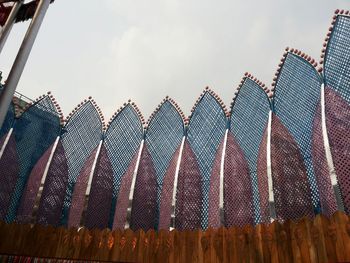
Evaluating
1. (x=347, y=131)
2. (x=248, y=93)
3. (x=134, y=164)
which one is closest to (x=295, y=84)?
(x=248, y=93)

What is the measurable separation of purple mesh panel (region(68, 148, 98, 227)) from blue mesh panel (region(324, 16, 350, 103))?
30.3 feet

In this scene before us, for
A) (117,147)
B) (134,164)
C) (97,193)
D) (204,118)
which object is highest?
(204,118)

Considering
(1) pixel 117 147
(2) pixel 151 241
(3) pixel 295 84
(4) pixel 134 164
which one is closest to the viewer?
(2) pixel 151 241

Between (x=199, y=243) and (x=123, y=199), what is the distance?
7.68 metres

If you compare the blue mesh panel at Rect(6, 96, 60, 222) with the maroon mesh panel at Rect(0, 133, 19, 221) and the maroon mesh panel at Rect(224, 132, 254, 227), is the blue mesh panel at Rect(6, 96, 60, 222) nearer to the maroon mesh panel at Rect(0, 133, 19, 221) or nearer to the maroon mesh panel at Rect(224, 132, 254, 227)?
the maroon mesh panel at Rect(0, 133, 19, 221)

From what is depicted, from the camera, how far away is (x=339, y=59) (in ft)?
30.3

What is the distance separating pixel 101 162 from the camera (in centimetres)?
1267

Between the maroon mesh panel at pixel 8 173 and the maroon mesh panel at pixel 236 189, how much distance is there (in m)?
8.04

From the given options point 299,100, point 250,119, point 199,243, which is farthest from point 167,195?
point 199,243

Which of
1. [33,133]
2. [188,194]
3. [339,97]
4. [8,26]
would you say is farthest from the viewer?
[33,133]

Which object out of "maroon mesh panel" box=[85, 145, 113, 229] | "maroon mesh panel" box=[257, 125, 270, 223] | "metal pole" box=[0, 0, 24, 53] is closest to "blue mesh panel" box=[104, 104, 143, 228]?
"maroon mesh panel" box=[85, 145, 113, 229]

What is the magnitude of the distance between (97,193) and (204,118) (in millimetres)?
5116

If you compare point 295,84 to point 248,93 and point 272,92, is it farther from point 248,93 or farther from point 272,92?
point 248,93

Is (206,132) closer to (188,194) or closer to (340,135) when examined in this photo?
(188,194)
